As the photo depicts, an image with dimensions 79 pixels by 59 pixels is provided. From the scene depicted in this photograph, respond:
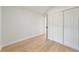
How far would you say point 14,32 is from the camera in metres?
2.18

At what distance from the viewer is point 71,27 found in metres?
2.17

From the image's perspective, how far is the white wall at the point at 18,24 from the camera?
7.07ft

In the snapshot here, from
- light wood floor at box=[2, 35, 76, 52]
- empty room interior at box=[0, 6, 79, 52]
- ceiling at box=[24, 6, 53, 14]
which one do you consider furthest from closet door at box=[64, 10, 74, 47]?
ceiling at box=[24, 6, 53, 14]

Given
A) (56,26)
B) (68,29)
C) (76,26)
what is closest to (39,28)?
(56,26)

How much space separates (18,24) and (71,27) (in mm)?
1205

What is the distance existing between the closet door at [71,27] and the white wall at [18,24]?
0.55 meters

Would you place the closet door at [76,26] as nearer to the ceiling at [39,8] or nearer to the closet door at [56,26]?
the closet door at [56,26]

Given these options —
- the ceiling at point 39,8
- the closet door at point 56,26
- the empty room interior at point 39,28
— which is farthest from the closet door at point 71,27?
the ceiling at point 39,8

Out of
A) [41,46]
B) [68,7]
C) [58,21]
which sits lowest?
[41,46]

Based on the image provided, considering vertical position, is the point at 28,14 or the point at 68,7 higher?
the point at 68,7
